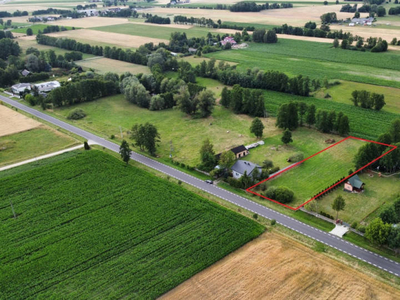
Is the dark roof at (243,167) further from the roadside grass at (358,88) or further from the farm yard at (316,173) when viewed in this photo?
the roadside grass at (358,88)

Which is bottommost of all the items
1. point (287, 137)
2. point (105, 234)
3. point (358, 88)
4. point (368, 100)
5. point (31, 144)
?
point (105, 234)

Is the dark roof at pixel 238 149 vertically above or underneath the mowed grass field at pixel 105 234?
above

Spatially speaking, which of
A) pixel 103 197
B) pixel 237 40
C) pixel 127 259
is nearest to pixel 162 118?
pixel 103 197

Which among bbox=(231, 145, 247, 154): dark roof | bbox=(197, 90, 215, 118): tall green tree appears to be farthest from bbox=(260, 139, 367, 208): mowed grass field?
bbox=(197, 90, 215, 118): tall green tree

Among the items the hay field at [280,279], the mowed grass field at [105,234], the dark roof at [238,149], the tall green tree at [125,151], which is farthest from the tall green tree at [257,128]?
the hay field at [280,279]

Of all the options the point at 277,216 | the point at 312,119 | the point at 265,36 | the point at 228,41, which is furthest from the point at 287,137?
the point at 265,36

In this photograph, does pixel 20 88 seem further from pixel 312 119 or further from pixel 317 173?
pixel 317 173

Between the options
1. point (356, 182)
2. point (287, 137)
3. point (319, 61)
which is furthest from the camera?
point (319, 61)

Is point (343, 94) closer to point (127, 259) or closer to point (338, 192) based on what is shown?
point (338, 192)
